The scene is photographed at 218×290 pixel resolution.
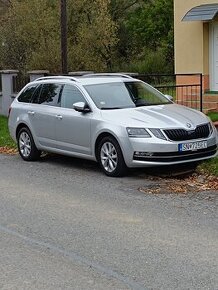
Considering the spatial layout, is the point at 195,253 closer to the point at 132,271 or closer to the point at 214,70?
the point at 132,271

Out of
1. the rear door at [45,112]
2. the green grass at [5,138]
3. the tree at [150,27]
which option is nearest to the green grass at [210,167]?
the rear door at [45,112]

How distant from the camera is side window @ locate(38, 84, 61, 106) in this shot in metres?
11.2

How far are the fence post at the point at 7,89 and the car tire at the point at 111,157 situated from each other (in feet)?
38.3

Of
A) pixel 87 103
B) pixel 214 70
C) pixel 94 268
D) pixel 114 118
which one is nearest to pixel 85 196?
pixel 114 118

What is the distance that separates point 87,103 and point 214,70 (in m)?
8.61

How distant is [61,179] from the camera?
9.70m

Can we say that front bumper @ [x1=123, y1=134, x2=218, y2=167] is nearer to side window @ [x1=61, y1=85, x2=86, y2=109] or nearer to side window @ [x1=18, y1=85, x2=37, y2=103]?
side window @ [x1=61, y1=85, x2=86, y2=109]

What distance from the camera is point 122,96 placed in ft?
34.4

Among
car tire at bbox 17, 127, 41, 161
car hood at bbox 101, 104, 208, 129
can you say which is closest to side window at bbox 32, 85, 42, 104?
car tire at bbox 17, 127, 41, 161

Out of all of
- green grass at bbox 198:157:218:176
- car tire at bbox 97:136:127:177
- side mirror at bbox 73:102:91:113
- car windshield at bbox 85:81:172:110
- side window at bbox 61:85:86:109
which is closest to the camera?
car tire at bbox 97:136:127:177

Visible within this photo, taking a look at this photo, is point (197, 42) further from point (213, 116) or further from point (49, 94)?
point (49, 94)

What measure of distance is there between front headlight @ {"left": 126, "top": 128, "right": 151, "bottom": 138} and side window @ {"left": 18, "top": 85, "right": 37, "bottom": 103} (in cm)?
348

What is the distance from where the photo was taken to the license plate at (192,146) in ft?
30.0

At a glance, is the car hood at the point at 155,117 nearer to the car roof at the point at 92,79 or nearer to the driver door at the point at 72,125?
the driver door at the point at 72,125
